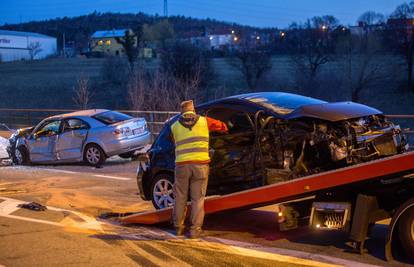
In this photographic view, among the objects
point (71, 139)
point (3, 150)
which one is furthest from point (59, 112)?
point (71, 139)

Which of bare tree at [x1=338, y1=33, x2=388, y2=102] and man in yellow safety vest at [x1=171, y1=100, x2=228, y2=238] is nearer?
man in yellow safety vest at [x1=171, y1=100, x2=228, y2=238]

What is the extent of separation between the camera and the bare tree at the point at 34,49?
4970 inches

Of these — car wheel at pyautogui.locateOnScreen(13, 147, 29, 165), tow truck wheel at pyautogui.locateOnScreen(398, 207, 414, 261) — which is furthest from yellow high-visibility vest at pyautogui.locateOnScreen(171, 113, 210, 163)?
car wheel at pyautogui.locateOnScreen(13, 147, 29, 165)

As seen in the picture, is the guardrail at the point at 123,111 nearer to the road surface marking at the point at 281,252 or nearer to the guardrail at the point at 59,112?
the guardrail at the point at 59,112

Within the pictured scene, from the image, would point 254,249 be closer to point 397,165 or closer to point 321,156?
point 321,156

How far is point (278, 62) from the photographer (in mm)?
63906

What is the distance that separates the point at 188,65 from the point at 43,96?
17.0 metres

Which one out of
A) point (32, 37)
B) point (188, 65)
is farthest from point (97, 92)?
point (32, 37)

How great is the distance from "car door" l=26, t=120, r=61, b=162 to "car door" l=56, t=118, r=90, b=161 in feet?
0.65

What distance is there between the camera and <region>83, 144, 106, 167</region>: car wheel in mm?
15750

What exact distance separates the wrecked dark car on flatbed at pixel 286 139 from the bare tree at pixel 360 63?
126ft

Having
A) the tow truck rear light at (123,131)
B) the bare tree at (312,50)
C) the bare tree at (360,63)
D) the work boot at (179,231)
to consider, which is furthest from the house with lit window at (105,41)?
the work boot at (179,231)

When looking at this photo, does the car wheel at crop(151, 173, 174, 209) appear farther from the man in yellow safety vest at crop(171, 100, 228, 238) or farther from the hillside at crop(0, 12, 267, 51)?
the hillside at crop(0, 12, 267, 51)

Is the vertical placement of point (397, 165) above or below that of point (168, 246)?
above
